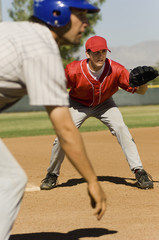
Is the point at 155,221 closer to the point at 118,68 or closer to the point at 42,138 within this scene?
the point at 118,68

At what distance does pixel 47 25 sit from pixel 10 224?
121 centimetres

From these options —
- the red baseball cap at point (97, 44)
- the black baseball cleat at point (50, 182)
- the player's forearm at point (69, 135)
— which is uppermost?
the player's forearm at point (69, 135)

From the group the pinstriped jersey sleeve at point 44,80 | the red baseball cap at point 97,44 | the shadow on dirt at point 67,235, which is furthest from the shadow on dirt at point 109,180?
the pinstriped jersey sleeve at point 44,80

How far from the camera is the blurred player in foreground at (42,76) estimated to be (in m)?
2.47

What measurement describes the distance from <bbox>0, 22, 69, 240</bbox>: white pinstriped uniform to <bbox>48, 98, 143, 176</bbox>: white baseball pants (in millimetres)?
3151

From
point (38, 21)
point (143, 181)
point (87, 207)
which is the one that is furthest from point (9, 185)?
point (143, 181)

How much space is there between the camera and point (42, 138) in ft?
38.6

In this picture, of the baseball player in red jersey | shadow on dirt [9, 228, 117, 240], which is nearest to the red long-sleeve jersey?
the baseball player in red jersey

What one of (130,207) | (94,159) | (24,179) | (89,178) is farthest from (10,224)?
(94,159)

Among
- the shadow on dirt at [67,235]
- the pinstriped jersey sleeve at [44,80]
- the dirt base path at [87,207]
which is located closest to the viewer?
the pinstriped jersey sleeve at [44,80]

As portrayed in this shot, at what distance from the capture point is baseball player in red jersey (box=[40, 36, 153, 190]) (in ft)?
19.2

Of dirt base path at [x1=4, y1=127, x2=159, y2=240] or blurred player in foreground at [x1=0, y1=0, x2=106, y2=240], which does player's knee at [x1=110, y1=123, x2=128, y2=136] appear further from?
blurred player in foreground at [x1=0, y1=0, x2=106, y2=240]

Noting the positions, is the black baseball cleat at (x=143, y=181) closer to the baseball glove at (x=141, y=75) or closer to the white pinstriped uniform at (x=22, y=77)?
the baseball glove at (x=141, y=75)

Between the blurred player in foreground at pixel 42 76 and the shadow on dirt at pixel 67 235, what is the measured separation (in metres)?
1.17
